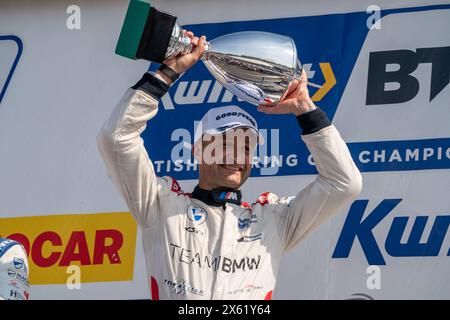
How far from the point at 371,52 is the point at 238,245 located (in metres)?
1.06

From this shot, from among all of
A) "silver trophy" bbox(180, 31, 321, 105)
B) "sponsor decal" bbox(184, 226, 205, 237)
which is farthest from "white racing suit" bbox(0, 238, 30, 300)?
"silver trophy" bbox(180, 31, 321, 105)

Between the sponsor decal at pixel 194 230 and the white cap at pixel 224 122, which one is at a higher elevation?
the white cap at pixel 224 122

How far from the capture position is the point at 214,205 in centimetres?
316

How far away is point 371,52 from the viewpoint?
3844mm

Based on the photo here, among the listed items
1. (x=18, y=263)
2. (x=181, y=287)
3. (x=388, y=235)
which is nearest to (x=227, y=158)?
(x=181, y=287)

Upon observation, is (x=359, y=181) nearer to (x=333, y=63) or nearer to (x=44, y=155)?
(x=333, y=63)

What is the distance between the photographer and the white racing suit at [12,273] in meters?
2.91

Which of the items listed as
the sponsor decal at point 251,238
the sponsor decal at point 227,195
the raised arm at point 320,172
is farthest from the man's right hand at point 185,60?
the sponsor decal at point 251,238

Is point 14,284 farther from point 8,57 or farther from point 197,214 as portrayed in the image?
point 8,57

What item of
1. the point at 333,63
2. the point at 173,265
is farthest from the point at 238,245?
the point at 333,63

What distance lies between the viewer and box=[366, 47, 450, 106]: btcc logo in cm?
377

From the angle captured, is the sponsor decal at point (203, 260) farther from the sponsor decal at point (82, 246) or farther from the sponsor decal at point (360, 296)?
the sponsor decal at point (82, 246)

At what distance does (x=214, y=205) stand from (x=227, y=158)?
0.14 metres

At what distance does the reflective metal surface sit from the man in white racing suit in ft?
0.13
